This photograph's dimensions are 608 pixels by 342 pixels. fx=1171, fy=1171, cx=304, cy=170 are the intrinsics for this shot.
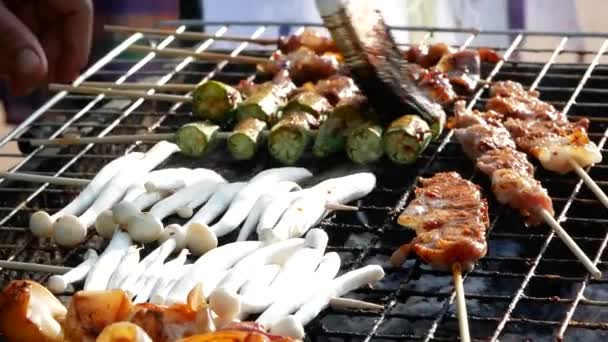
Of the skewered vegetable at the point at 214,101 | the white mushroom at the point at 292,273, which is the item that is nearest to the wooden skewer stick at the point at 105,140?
the skewered vegetable at the point at 214,101

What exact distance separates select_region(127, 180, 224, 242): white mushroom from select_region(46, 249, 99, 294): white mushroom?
16cm

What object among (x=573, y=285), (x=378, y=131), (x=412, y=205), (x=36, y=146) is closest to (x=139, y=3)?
(x=36, y=146)

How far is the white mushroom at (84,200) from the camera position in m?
3.99

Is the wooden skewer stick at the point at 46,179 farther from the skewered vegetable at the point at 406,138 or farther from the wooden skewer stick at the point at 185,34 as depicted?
the wooden skewer stick at the point at 185,34

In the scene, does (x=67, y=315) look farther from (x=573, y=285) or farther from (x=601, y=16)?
(x=601, y=16)

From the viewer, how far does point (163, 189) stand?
167 inches

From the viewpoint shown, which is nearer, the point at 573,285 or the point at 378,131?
the point at 573,285

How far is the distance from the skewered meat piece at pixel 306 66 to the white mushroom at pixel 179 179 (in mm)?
1135

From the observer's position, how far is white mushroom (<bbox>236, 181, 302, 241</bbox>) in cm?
397

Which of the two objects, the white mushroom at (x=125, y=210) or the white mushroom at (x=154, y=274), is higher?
the white mushroom at (x=125, y=210)

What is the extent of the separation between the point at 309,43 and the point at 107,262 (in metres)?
2.31

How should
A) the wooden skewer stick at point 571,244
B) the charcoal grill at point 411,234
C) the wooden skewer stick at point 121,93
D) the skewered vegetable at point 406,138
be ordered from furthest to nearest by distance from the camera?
1. the wooden skewer stick at point 121,93
2. the skewered vegetable at point 406,138
3. the wooden skewer stick at point 571,244
4. the charcoal grill at point 411,234

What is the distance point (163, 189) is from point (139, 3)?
3714 mm

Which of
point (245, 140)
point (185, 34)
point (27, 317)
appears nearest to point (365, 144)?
point (245, 140)
